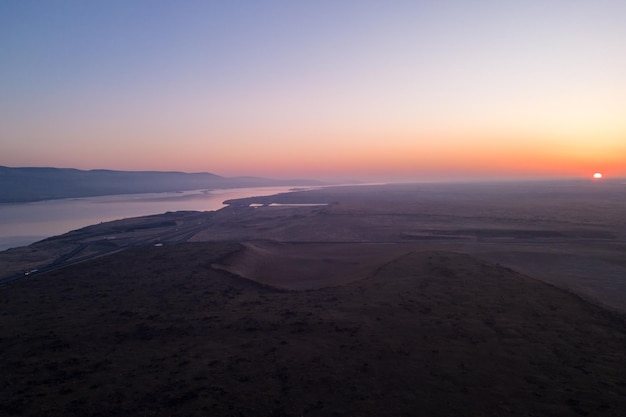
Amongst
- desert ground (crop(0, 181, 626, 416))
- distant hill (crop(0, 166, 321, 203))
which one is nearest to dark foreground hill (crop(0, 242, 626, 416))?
desert ground (crop(0, 181, 626, 416))

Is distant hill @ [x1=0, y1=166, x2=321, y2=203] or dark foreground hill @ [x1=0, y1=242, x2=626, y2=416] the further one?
distant hill @ [x1=0, y1=166, x2=321, y2=203]

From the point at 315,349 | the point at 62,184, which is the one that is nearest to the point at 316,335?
the point at 315,349

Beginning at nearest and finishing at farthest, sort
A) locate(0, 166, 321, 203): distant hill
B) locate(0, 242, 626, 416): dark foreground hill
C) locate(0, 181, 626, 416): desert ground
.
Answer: locate(0, 242, 626, 416): dark foreground hill
locate(0, 181, 626, 416): desert ground
locate(0, 166, 321, 203): distant hill

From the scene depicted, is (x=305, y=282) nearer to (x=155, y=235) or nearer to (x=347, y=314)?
(x=347, y=314)

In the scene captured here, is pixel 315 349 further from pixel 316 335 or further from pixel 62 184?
pixel 62 184

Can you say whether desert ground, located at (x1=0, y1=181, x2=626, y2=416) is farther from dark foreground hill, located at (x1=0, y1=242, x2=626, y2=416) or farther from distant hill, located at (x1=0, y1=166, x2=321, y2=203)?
distant hill, located at (x1=0, y1=166, x2=321, y2=203)

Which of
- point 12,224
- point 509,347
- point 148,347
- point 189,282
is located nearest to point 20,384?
point 148,347
